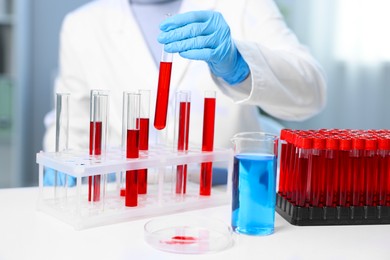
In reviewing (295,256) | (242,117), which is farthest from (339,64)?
(295,256)

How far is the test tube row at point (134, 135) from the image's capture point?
1.18m

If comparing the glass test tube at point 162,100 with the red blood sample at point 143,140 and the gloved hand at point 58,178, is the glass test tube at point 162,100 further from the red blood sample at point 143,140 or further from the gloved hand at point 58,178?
the gloved hand at point 58,178

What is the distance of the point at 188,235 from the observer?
106 cm

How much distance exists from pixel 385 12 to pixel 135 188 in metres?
2.62

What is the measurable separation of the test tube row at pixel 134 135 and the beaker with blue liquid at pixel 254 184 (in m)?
0.22

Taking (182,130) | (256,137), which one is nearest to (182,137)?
(182,130)

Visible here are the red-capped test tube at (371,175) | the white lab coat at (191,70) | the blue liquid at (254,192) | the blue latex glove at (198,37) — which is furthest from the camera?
the white lab coat at (191,70)

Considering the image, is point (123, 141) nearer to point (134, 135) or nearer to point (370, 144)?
point (134, 135)

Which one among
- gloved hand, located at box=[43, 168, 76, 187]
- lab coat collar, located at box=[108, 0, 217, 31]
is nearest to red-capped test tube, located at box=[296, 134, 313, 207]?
gloved hand, located at box=[43, 168, 76, 187]

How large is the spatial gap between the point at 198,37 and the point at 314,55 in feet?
8.18

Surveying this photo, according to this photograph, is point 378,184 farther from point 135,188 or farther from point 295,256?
point 135,188

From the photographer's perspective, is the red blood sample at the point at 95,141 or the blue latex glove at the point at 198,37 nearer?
the red blood sample at the point at 95,141

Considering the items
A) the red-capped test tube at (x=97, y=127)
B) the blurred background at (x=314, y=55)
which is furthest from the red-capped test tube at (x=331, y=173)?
the blurred background at (x=314, y=55)

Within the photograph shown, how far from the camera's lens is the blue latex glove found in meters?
1.29
